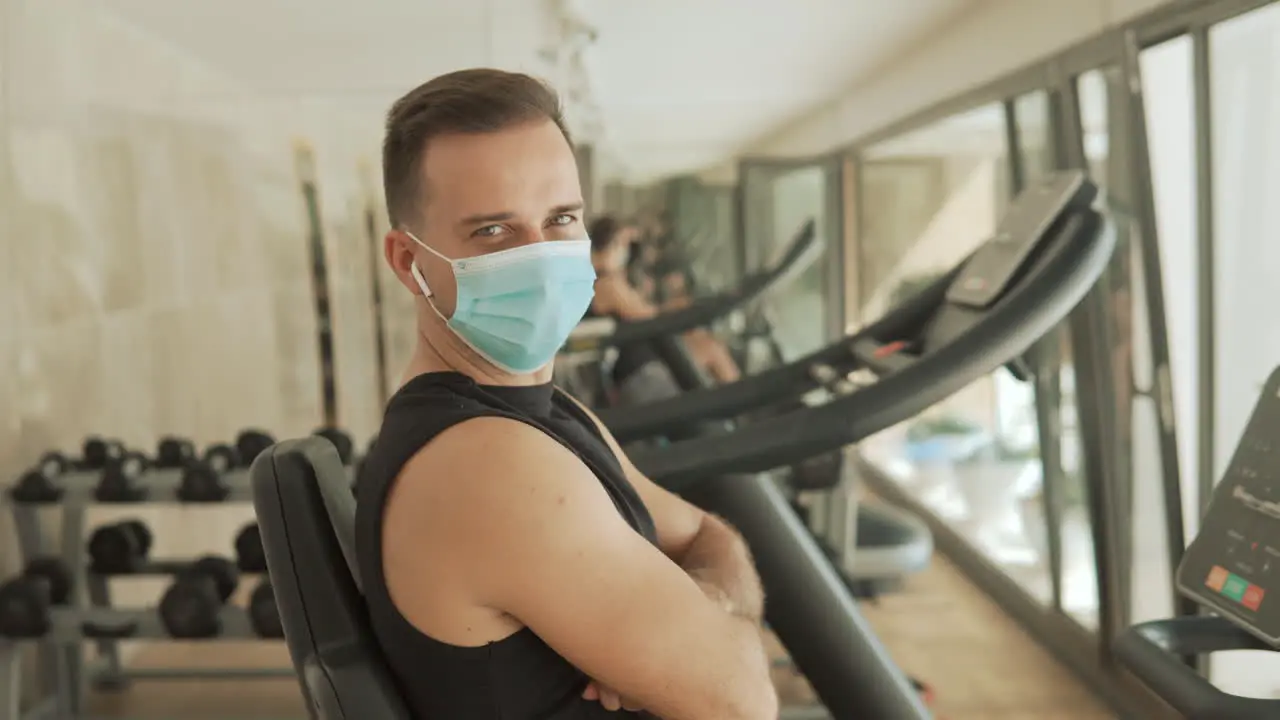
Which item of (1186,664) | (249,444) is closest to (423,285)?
(1186,664)

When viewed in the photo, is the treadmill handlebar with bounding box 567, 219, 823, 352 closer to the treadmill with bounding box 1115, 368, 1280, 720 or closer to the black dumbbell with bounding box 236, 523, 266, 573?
the black dumbbell with bounding box 236, 523, 266, 573

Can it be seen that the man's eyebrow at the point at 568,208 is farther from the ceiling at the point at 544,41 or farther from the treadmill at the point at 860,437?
the ceiling at the point at 544,41

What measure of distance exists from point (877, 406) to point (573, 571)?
0.65m

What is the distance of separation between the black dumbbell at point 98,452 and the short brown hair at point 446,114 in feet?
7.35

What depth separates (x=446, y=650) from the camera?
93 cm

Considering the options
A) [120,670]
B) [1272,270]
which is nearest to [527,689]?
[1272,270]

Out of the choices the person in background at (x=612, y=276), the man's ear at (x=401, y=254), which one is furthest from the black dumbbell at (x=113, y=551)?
the man's ear at (x=401, y=254)

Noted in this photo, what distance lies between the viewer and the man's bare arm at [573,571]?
90 cm

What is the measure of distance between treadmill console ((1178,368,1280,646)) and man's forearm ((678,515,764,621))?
0.53 metres

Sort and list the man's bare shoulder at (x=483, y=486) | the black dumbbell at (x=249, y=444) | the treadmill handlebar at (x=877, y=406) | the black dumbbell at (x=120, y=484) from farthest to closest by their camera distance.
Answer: the black dumbbell at (x=249, y=444) → the black dumbbell at (x=120, y=484) → the treadmill handlebar at (x=877, y=406) → the man's bare shoulder at (x=483, y=486)

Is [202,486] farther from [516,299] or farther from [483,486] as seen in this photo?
[483,486]

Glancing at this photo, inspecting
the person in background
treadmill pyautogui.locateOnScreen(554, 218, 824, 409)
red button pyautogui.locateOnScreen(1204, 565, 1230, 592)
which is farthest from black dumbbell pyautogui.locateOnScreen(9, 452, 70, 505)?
red button pyautogui.locateOnScreen(1204, 565, 1230, 592)

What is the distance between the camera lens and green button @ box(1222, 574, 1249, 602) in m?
1.17

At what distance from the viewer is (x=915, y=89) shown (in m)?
4.47
